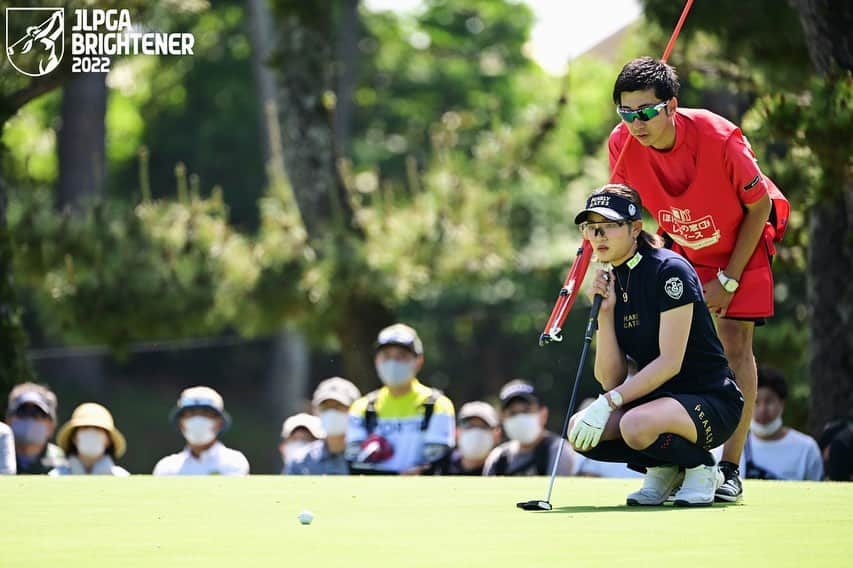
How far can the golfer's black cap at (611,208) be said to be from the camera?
6.05m

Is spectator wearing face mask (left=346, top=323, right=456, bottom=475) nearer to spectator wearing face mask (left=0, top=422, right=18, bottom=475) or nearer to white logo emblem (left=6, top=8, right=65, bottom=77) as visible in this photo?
spectator wearing face mask (left=0, top=422, right=18, bottom=475)

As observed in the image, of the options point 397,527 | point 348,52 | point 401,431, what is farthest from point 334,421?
point 348,52

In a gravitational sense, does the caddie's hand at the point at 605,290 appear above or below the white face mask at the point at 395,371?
above

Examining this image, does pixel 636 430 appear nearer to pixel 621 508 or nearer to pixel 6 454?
pixel 621 508

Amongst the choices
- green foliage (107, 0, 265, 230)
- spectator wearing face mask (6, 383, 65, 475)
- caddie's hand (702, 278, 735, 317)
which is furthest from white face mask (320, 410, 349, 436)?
green foliage (107, 0, 265, 230)

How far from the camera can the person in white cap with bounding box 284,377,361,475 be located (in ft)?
32.5

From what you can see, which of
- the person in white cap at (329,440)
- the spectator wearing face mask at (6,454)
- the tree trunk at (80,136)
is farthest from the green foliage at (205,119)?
the spectator wearing face mask at (6,454)

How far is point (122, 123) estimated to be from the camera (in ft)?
133

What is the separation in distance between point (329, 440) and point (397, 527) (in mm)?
5052

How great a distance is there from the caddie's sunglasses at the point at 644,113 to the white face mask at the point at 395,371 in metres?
3.63

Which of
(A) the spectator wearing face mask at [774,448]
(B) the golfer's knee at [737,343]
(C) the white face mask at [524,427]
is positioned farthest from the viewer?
(C) the white face mask at [524,427]

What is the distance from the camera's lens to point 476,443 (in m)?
10.2

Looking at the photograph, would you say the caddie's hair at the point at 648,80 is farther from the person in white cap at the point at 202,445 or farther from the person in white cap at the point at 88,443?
the person in white cap at the point at 88,443

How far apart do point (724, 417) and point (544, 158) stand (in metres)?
12.5
